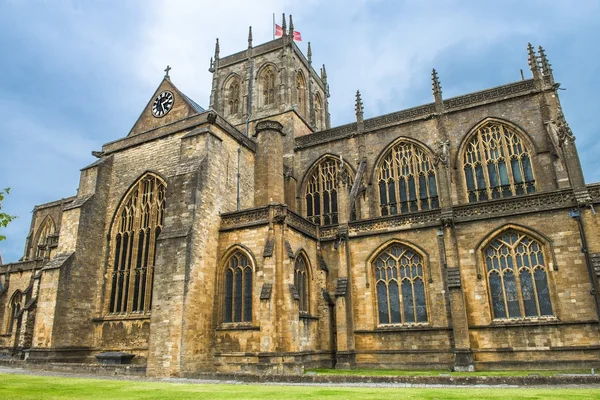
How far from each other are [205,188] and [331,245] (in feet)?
22.6

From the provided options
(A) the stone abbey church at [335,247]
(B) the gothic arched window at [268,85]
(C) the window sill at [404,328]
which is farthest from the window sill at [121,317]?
(B) the gothic arched window at [268,85]

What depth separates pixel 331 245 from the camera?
22.6m

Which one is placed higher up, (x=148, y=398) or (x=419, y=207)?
(x=419, y=207)

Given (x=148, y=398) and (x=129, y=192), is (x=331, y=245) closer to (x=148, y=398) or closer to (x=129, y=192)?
(x=129, y=192)

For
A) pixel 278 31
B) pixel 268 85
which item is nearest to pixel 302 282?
pixel 268 85

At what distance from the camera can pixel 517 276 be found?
17906 millimetres

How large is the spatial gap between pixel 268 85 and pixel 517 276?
948 inches

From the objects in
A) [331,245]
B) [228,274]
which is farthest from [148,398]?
[331,245]

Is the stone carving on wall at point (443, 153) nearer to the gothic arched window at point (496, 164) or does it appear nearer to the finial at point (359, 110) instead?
the gothic arched window at point (496, 164)

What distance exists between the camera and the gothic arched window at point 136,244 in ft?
72.6

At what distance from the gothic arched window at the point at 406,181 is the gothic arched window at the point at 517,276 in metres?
5.67

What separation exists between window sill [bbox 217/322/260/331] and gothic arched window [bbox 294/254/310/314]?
Result: 246 centimetres

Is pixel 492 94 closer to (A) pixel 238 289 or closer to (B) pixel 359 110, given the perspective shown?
(B) pixel 359 110

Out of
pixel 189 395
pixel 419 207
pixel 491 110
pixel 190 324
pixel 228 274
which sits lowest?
pixel 189 395
